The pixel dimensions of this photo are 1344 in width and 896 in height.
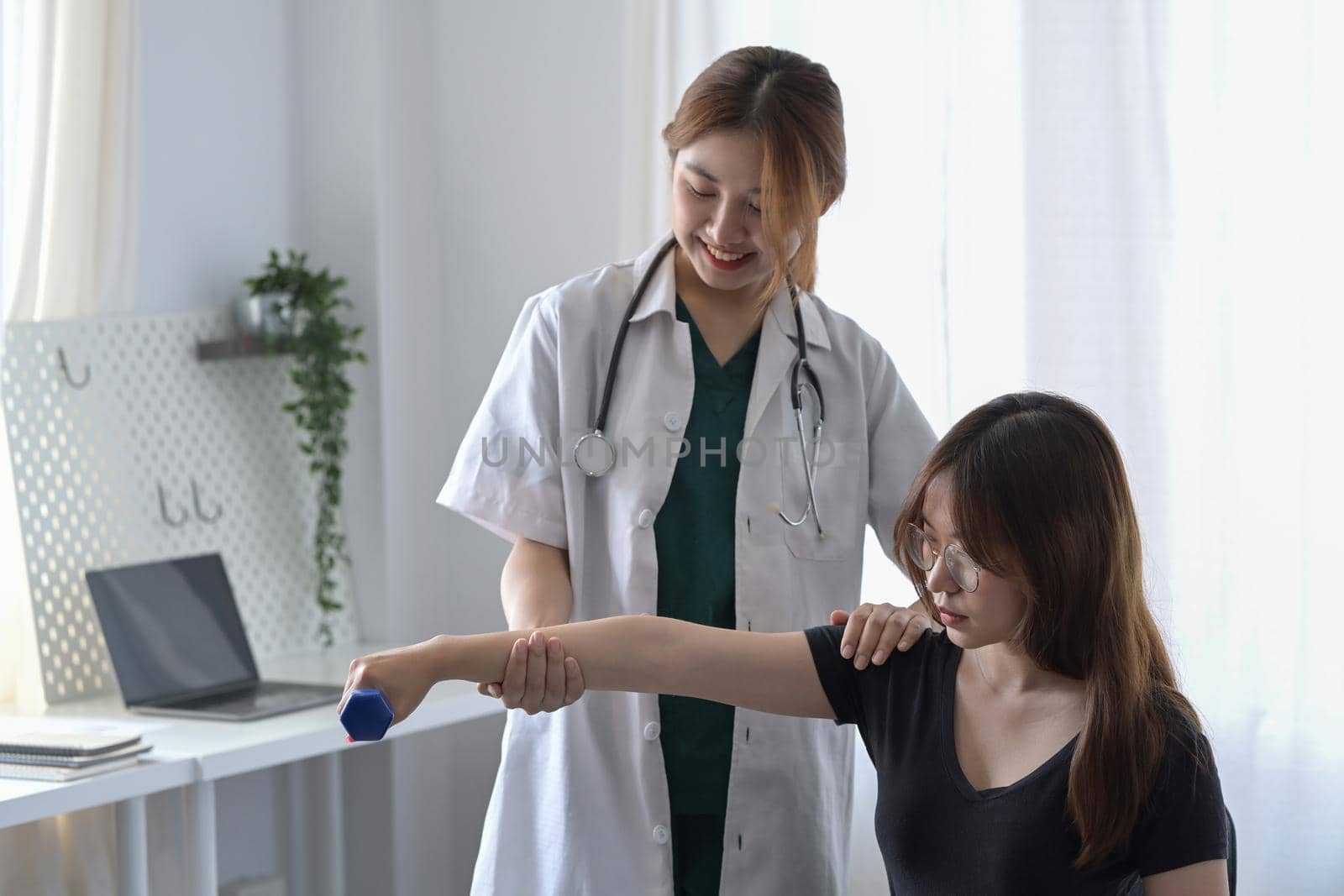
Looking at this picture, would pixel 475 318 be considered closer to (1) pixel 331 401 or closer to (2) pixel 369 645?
(1) pixel 331 401

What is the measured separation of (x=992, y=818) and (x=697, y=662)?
1.07ft

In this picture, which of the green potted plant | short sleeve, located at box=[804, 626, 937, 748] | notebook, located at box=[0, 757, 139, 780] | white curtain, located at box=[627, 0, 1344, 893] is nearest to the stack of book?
notebook, located at box=[0, 757, 139, 780]

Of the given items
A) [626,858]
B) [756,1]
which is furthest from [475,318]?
[626,858]

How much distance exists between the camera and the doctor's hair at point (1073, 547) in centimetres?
122

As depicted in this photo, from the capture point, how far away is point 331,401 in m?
2.81

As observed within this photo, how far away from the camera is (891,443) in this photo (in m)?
1.61

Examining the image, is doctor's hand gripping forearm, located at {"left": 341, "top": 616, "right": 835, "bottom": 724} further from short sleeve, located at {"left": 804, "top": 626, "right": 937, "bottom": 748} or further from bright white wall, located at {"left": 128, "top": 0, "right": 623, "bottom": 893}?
bright white wall, located at {"left": 128, "top": 0, "right": 623, "bottom": 893}

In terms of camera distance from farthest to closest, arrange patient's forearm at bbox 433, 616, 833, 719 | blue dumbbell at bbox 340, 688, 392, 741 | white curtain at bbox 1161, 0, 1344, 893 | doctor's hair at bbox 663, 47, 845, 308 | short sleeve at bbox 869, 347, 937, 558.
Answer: white curtain at bbox 1161, 0, 1344, 893 < short sleeve at bbox 869, 347, 937, 558 < doctor's hair at bbox 663, 47, 845, 308 < patient's forearm at bbox 433, 616, 833, 719 < blue dumbbell at bbox 340, 688, 392, 741

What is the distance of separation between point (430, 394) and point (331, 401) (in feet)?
0.78

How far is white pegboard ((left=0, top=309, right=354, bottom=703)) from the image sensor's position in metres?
2.40

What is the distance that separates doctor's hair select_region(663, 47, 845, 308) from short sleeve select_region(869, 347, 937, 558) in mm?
221

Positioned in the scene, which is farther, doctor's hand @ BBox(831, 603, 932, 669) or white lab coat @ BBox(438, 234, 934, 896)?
white lab coat @ BBox(438, 234, 934, 896)

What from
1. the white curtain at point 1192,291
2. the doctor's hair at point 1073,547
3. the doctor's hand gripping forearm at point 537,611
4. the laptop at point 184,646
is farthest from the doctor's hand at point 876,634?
the laptop at point 184,646

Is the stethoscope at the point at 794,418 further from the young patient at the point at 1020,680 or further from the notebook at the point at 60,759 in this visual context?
the notebook at the point at 60,759
